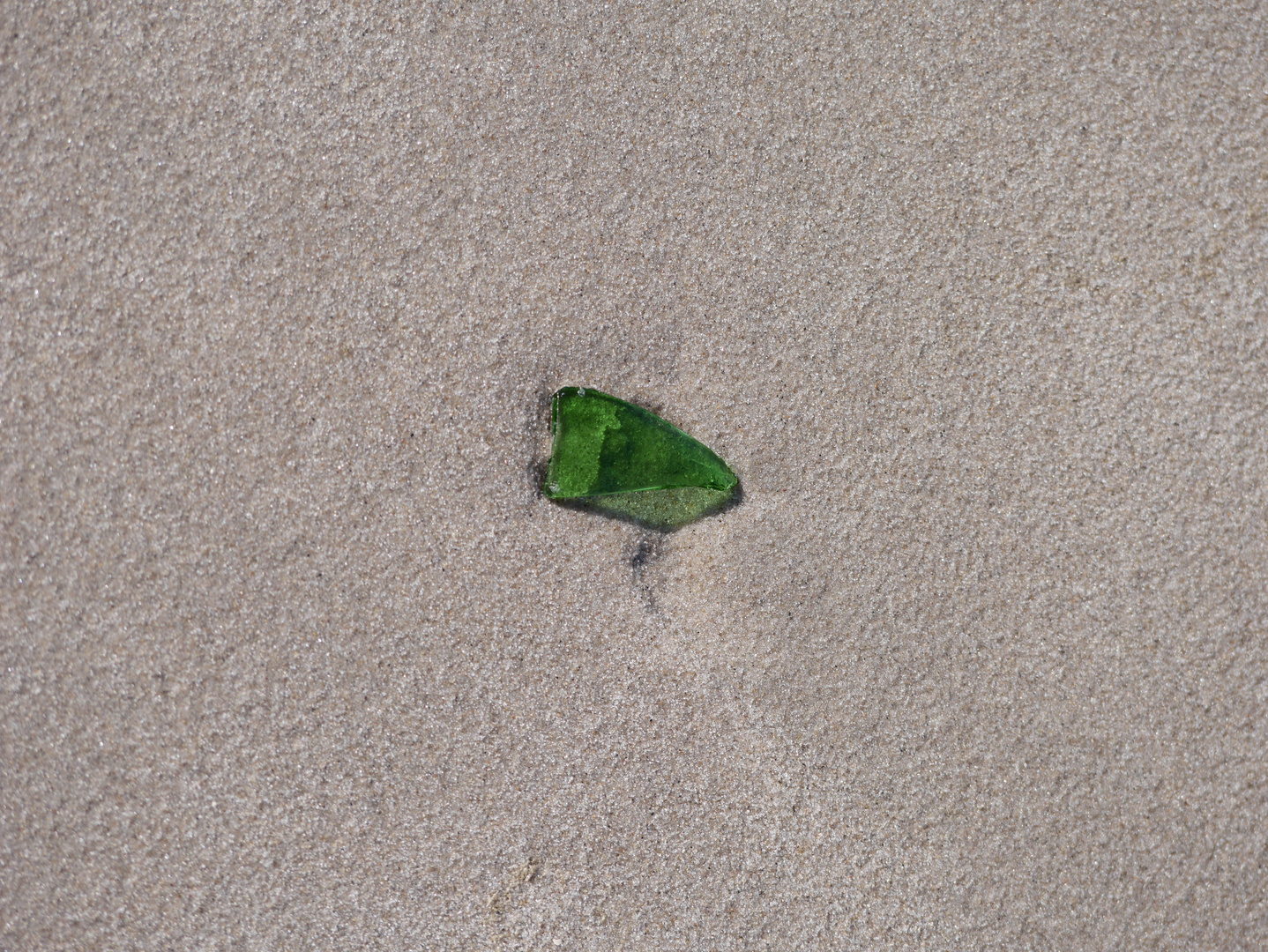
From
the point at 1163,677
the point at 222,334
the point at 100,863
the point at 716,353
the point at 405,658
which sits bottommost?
the point at 100,863

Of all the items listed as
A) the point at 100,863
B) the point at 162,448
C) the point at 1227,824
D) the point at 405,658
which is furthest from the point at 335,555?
the point at 1227,824

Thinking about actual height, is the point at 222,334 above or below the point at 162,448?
above

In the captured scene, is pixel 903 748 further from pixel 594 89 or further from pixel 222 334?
pixel 222 334
